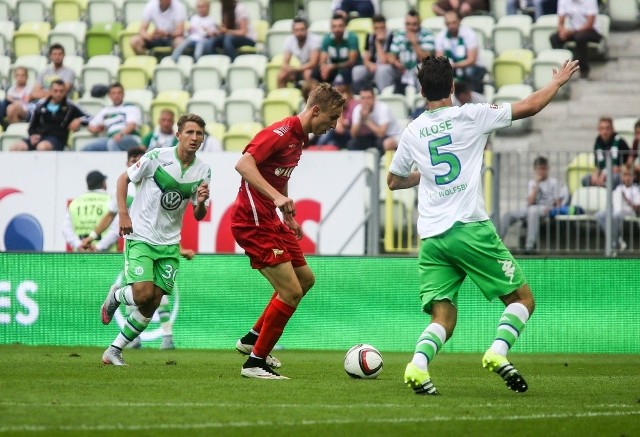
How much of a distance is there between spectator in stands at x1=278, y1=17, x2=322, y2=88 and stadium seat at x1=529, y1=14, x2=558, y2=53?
344 cm

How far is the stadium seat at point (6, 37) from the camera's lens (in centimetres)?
2525

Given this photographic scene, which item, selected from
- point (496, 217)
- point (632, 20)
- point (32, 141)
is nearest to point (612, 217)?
point (496, 217)

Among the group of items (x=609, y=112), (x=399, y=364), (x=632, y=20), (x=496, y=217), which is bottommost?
(x=399, y=364)

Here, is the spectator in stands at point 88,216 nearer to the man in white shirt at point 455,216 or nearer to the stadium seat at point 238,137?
the stadium seat at point 238,137

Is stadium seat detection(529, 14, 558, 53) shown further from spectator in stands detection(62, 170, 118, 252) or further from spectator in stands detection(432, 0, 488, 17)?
spectator in stands detection(62, 170, 118, 252)

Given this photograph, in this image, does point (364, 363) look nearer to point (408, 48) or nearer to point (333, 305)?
point (333, 305)

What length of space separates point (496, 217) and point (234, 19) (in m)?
7.83

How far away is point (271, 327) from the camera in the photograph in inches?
414

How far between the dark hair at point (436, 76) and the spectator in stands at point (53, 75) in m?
14.2

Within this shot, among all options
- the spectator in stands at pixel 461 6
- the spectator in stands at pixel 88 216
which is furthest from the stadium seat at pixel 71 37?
the spectator in stands at pixel 88 216

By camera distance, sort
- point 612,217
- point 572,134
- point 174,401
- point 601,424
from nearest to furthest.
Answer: point 601,424 < point 174,401 < point 612,217 < point 572,134

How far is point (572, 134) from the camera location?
20.5 meters

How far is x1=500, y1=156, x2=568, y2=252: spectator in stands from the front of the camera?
671 inches

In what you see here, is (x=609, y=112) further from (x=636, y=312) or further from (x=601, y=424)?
(x=601, y=424)
